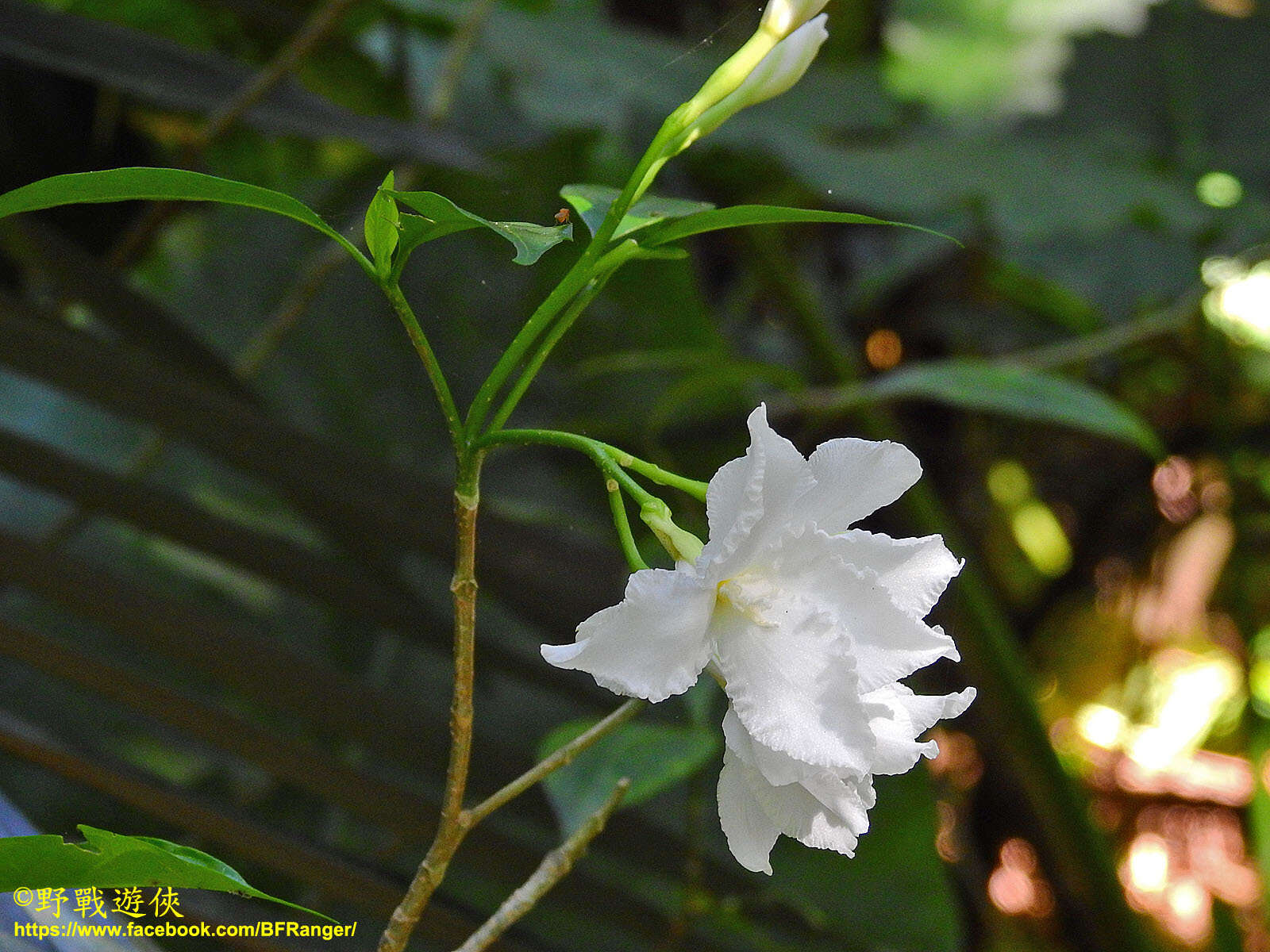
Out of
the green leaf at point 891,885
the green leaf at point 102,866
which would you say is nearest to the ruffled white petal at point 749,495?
the green leaf at point 102,866

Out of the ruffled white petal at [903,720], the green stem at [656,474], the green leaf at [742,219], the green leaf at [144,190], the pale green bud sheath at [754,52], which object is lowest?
the ruffled white petal at [903,720]

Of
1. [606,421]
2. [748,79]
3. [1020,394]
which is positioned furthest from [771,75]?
[606,421]

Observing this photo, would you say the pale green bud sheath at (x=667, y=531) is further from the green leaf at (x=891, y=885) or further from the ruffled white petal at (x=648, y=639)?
the green leaf at (x=891, y=885)

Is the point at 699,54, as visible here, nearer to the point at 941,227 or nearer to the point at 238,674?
the point at 238,674

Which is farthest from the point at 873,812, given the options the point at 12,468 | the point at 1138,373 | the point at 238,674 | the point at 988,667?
the point at 1138,373

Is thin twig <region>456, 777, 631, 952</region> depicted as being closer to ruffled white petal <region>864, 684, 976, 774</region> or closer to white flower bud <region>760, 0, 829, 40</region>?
ruffled white petal <region>864, 684, 976, 774</region>

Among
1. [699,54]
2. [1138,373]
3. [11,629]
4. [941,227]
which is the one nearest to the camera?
[699,54]
